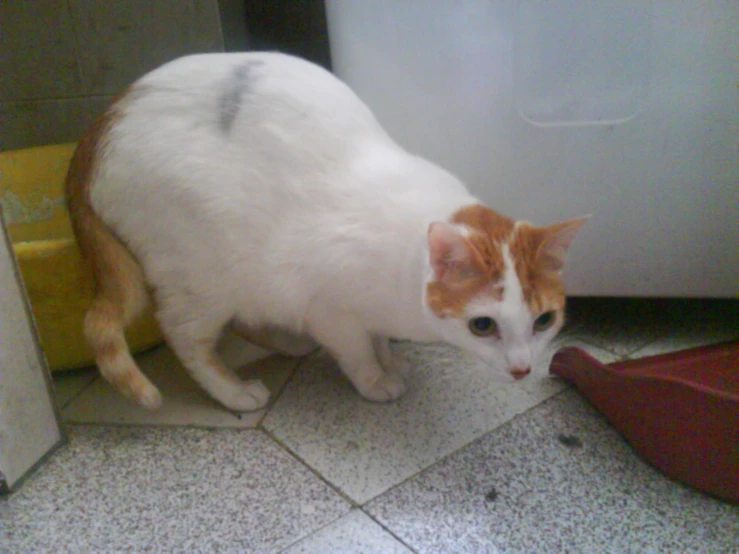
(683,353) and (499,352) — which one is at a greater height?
Result: (499,352)

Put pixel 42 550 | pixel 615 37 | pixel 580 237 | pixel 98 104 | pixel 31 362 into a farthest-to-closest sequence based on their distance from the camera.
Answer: pixel 98 104, pixel 580 237, pixel 615 37, pixel 31 362, pixel 42 550

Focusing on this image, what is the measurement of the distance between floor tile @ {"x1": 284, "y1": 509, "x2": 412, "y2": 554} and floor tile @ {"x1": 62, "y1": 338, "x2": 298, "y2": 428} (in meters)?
0.37

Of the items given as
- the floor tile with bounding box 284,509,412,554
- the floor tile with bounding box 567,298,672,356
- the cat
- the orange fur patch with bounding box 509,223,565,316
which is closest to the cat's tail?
the cat

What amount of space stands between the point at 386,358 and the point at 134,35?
51.8 inches

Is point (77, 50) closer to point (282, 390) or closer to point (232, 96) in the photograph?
point (232, 96)

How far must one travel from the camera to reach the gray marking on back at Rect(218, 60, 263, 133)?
1.20 m

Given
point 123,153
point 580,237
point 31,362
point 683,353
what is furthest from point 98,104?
point 683,353

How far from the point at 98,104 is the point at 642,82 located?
1.69 m

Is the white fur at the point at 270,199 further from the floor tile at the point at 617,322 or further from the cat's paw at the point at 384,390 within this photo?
the floor tile at the point at 617,322

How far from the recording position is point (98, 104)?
2.03 meters

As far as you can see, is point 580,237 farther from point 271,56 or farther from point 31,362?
point 31,362

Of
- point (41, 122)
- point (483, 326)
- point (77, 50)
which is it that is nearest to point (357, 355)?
point (483, 326)

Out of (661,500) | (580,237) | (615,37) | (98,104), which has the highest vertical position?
(615,37)

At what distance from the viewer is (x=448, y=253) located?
986mm
